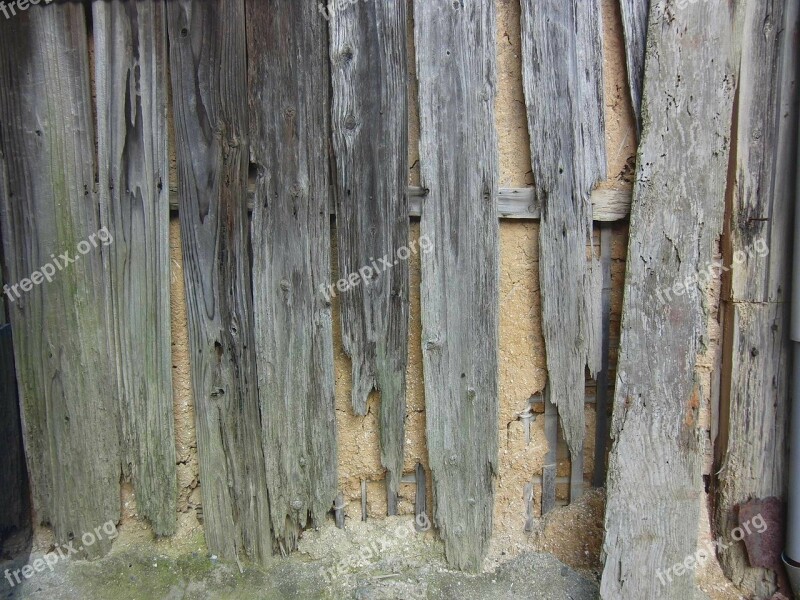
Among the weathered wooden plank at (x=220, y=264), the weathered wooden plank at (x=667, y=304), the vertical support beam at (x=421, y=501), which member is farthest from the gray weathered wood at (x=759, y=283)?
the weathered wooden plank at (x=220, y=264)

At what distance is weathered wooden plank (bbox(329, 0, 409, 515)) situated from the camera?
1.88 metres

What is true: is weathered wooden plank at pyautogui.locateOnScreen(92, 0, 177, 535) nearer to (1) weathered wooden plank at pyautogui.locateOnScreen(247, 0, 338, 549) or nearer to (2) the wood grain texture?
(2) the wood grain texture

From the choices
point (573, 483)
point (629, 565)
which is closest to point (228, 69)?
point (573, 483)

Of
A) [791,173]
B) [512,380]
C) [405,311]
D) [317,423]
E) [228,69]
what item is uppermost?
[228,69]

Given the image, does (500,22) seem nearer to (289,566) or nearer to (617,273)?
(617,273)

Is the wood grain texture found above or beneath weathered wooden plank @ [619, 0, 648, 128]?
beneath

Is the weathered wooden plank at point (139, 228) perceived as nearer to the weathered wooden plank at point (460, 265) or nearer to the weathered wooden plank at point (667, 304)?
the weathered wooden plank at point (460, 265)

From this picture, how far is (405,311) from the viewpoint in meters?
1.99

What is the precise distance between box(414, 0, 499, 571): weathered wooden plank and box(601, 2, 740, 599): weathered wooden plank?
1.68 ft

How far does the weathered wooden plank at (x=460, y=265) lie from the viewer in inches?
74.5

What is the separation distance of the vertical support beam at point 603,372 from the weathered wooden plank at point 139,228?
174cm

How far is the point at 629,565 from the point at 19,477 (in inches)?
98.6

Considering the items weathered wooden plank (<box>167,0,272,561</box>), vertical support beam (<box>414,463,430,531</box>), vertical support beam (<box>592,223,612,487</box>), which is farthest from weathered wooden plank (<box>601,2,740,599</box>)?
weathered wooden plank (<box>167,0,272,561</box>)

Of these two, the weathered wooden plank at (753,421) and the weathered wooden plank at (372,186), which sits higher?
the weathered wooden plank at (372,186)
